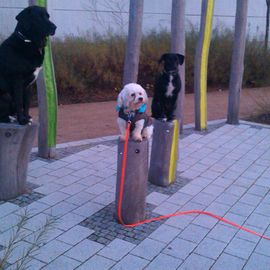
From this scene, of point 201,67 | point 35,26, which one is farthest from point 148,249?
point 201,67

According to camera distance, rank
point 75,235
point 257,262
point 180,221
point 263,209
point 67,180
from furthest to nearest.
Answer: point 67,180 < point 263,209 < point 180,221 < point 75,235 < point 257,262

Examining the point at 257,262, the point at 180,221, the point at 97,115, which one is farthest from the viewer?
the point at 97,115

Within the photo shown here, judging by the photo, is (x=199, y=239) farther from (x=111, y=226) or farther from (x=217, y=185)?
(x=217, y=185)

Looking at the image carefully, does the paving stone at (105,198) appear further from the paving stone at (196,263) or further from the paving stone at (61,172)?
the paving stone at (196,263)

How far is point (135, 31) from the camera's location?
5.90m

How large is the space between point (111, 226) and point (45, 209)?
79 centimetres

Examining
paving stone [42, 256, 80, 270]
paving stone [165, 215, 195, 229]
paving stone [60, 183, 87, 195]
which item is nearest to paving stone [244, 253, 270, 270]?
paving stone [165, 215, 195, 229]

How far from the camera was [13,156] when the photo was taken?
4719 millimetres

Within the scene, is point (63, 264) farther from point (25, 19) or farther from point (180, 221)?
point (25, 19)

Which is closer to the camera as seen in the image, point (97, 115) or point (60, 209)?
point (60, 209)

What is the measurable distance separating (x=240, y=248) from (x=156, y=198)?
4.25 feet

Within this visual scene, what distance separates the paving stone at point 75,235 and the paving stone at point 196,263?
993mm

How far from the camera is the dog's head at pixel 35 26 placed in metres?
4.20

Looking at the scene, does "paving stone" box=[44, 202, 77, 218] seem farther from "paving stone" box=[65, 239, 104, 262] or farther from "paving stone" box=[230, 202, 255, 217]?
"paving stone" box=[230, 202, 255, 217]
